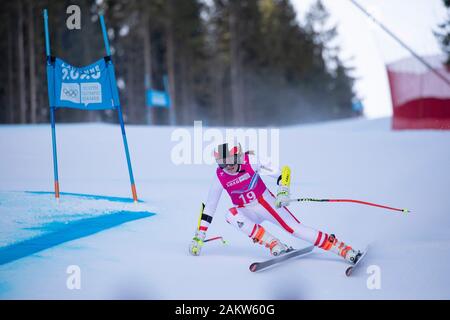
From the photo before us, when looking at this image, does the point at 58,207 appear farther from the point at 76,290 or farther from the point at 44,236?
the point at 76,290

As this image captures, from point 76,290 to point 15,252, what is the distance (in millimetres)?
1028

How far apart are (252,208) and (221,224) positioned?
4.24 feet

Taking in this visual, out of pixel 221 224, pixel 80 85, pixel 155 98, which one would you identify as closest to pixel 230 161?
pixel 221 224

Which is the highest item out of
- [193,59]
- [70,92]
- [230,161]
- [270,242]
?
[193,59]

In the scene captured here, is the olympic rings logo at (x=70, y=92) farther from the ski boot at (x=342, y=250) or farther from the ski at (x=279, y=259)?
the ski boot at (x=342, y=250)

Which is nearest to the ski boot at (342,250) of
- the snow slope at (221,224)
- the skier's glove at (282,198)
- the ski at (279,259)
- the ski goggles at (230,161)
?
the snow slope at (221,224)

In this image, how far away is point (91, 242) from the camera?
4.97 metres

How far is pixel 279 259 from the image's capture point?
4562 mm

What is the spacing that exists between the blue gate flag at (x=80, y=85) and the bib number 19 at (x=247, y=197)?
8.25 feet

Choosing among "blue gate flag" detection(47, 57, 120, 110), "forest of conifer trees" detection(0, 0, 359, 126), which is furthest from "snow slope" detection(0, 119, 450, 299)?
"forest of conifer trees" detection(0, 0, 359, 126)

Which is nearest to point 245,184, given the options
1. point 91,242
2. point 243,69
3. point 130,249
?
point 130,249

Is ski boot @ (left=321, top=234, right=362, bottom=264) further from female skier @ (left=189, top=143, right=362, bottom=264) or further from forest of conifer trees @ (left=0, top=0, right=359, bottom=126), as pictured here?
forest of conifer trees @ (left=0, top=0, right=359, bottom=126)

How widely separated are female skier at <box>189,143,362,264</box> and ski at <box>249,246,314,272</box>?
0.07 m

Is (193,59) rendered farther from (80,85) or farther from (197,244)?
(197,244)
